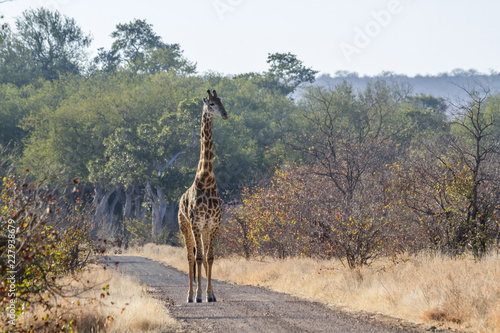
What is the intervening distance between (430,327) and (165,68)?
267ft

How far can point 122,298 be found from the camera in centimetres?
1495

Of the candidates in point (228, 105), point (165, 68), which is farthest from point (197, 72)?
point (228, 105)

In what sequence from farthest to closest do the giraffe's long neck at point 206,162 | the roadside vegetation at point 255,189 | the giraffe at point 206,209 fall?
the giraffe's long neck at point 206,162 < the giraffe at point 206,209 < the roadside vegetation at point 255,189

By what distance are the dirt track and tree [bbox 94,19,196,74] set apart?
7352 cm

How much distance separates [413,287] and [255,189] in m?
25.3

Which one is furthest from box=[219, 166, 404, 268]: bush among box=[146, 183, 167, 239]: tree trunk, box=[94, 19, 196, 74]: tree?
box=[94, 19, 196, 74]: tree

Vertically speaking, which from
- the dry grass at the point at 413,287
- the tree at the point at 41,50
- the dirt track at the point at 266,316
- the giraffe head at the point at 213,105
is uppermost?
the tree at the point at 41,50

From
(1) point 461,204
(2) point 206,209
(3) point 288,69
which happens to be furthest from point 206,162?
(3) point 288,69

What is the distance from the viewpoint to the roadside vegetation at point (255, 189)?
1140 centimetres

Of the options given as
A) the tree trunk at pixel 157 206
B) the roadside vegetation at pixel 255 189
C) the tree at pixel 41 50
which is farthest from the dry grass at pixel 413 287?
the tree at pixel 41 50

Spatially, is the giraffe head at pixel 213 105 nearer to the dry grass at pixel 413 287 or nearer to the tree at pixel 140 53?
the dry grass at pixel 413 287

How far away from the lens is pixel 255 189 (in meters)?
38.7

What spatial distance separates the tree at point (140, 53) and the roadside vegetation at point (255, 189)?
14.7 inches

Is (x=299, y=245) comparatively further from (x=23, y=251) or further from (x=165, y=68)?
(x=165, y=68)
